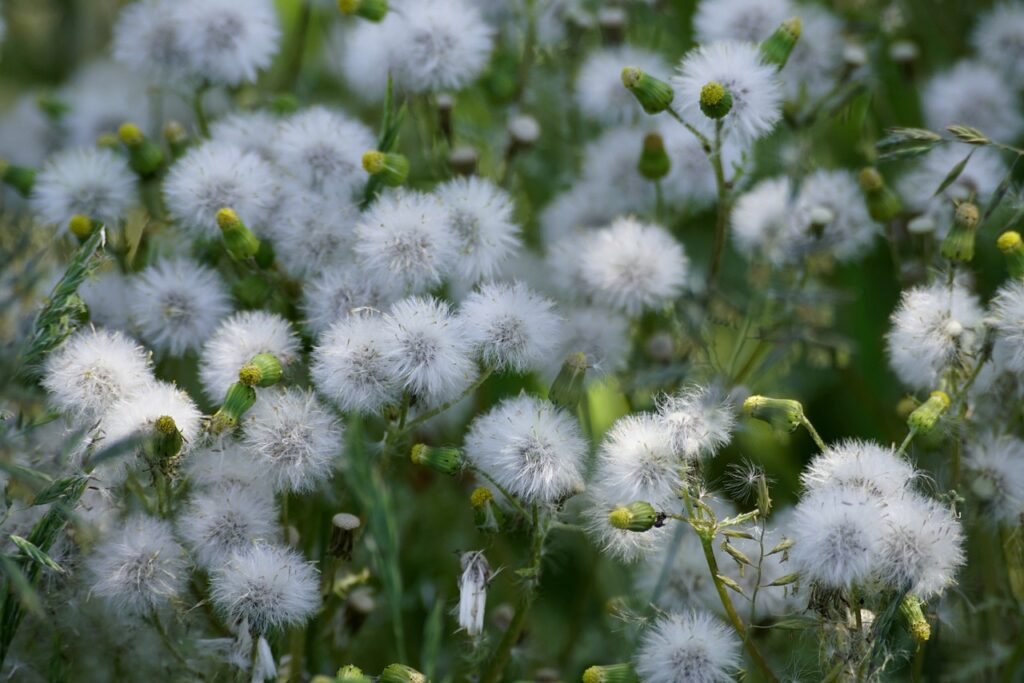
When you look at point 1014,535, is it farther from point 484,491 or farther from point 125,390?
point 125,390

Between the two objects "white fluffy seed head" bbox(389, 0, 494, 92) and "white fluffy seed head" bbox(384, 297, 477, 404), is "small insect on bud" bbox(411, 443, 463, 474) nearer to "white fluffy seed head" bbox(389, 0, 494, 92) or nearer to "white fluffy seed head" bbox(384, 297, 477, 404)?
"white fluffy seed head" bbox(384, 297, 477, 404)

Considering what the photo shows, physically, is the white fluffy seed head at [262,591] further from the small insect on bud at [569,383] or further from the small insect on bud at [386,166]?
the small insect on bud at [386,166]

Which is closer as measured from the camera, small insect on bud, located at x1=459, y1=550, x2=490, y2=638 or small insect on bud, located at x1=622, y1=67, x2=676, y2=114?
small insect on bud, located at x1=459, y1=550, x2=490, y2=638

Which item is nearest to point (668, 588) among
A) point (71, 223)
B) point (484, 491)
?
point (484, 491)

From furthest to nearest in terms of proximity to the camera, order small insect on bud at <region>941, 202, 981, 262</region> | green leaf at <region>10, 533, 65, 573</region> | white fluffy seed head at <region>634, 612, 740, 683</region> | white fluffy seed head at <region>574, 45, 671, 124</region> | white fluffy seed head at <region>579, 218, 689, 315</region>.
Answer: white fluffy seed head at <region>574, 45, 671, 124</region> → white fluffy seed head at <region>579, 218, 689, 315</region> → small insect on bud at <region>941, 202, 981, 262</region> → white fluffy seed head at <region>634, 612, 740, 683</region> → green leaf at <region>10, 533, 65, 573</region>

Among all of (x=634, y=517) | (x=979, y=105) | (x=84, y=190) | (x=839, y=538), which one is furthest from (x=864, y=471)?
(x=84, y=190)

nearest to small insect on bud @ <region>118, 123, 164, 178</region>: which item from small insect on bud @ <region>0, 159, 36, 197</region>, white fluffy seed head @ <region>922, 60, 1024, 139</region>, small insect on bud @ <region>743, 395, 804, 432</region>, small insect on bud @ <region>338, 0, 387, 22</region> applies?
small insect on bud @ <region>0, 159, 36, 197</region>
